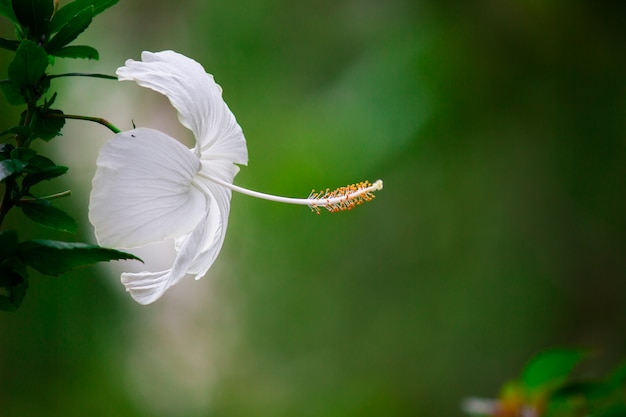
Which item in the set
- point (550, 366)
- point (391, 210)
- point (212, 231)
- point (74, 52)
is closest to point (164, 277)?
point (212, 231)

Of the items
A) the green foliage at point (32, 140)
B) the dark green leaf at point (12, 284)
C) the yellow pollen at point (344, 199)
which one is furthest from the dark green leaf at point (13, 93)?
the yellow pollen at point (344, 199)

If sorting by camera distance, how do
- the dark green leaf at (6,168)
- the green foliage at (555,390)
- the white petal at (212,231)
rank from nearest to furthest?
the dark green leaf at (6,168) < the white petal at (212,231) < the green foliage at (555,390)

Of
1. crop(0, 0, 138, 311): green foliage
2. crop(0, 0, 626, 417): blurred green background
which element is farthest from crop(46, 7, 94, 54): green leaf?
crop(0, 0, 626, 417): blurred green background

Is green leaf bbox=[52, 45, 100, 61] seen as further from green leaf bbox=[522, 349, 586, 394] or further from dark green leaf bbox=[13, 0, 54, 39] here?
green leaf bbox=[522, 349, 586, 394]

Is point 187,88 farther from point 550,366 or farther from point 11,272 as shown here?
point 550,366

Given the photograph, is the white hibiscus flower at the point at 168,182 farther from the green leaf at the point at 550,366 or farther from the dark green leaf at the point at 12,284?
the green leaf at the point at 550,366

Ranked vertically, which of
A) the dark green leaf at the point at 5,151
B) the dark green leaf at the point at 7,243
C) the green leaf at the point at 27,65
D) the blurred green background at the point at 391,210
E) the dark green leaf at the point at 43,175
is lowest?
the dark green leaf at the point at 7,243

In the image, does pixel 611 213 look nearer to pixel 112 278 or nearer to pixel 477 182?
pixel 477 182
